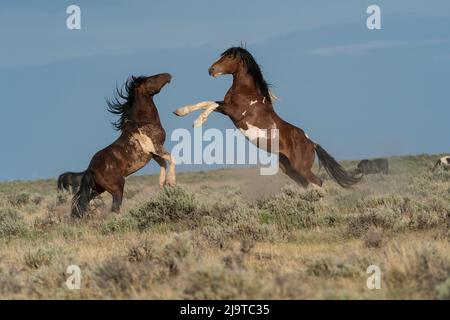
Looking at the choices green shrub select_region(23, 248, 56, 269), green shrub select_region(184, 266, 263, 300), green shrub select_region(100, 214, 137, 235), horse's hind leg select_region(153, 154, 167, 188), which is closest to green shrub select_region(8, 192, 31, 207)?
horse's hind leg select_region(153, 154, 167, 188)

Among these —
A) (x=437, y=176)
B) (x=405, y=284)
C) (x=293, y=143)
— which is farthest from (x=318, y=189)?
(x=437, y=176)

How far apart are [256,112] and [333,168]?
270cm

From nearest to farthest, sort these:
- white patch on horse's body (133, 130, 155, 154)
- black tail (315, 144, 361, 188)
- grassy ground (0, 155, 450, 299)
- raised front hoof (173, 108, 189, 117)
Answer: grassy ground (0, 155, 450, 299) < raised front hoof (173, 108, 189, 117) < white patch on horse's body (133, 130, 155, 154) < black tail (315, 144, 361, 188)

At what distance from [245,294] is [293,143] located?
10.2 metres

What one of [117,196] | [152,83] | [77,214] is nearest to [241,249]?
[117,196]

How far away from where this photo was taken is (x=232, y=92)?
16.5m

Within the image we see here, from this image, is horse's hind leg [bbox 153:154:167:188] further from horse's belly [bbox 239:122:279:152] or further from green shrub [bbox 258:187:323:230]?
green shrub [bbox 258:187:323:230]

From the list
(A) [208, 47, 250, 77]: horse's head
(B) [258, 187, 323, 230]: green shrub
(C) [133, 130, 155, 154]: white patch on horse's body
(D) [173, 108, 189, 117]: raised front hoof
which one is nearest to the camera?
Answer: (B) [258, 187, 323, 230]: green shrub

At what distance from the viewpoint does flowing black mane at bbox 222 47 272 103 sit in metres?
16.6

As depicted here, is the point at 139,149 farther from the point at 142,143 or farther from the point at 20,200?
the point at 20,200

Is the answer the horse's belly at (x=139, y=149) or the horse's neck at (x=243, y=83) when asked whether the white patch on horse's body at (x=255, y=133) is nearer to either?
the horse's neck at (x=243, y=83)

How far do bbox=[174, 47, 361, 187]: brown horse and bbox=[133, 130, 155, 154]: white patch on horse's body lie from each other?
62.4 inches
